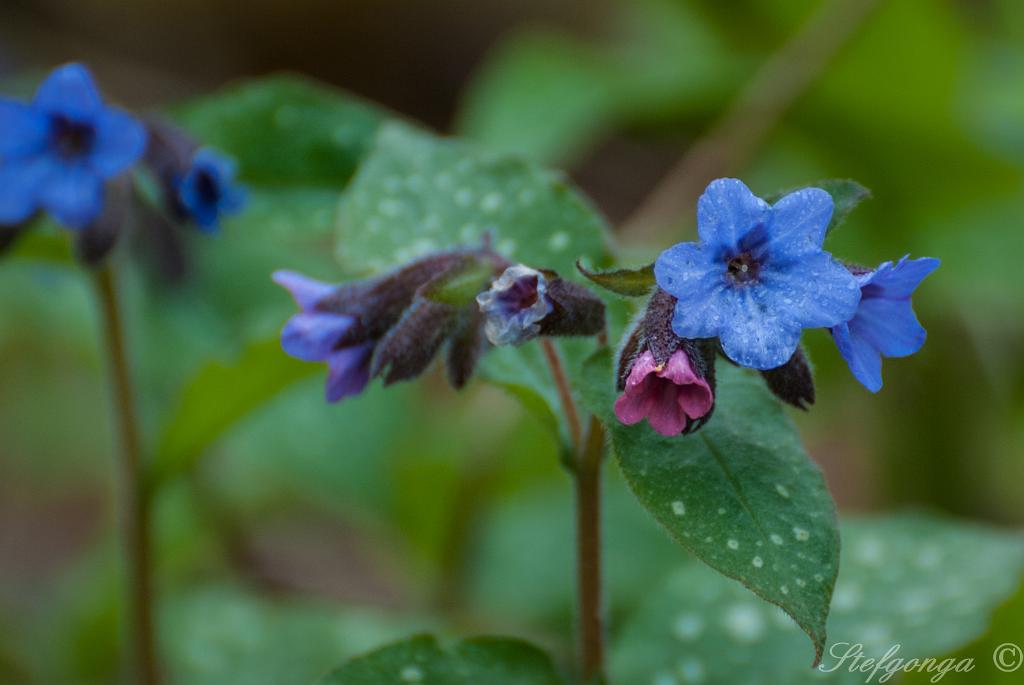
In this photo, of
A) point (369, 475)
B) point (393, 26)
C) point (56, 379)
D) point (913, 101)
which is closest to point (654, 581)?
point (369, 475)

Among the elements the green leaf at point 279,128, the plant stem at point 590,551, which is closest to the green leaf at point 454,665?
the plant stem at point 590,551

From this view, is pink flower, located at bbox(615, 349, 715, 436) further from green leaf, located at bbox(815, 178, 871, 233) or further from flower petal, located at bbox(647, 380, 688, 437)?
green leaf, located at bbox(815, 178, 871, 233)

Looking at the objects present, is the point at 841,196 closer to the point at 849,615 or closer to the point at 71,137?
the point at 849,615

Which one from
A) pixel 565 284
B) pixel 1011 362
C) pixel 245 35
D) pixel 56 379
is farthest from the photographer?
pixel 245 35

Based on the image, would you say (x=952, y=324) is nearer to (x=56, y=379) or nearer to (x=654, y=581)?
(x=654, y=581)
